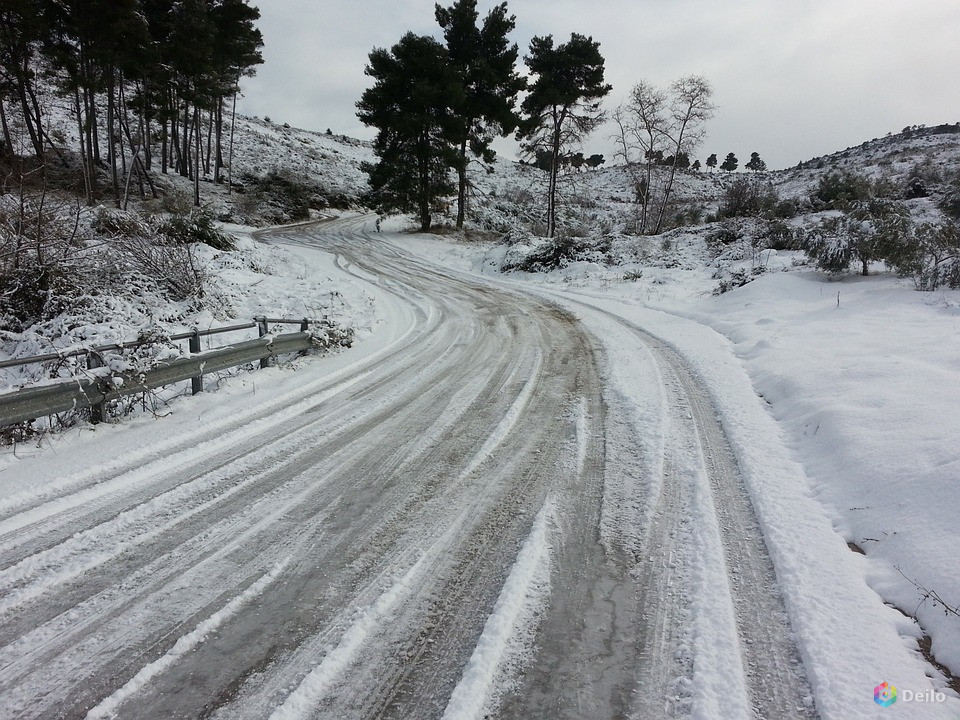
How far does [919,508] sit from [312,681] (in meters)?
4.22

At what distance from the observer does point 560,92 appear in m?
25.8

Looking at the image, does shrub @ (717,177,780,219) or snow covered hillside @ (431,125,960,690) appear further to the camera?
shrub @ (717,177,780,219)

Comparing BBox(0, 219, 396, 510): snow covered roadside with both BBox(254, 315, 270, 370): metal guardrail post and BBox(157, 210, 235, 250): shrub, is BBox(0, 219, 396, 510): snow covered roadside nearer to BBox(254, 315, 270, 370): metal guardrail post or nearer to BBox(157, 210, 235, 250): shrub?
BBox(254, 315, 270, 370): metal guardrail post

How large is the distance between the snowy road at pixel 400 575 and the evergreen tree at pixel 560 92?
966 inches

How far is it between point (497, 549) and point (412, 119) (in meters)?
27.8

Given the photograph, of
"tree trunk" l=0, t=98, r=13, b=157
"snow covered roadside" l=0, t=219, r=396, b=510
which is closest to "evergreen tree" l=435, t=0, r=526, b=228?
"snow covered roadside" l=0, t=219, r=396, b=510

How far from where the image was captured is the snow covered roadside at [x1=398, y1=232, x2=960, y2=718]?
2467mm

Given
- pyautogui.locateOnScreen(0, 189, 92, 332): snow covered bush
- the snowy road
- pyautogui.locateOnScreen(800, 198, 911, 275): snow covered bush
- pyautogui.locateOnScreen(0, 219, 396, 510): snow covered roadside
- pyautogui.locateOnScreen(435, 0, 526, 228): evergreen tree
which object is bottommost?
the snowy road

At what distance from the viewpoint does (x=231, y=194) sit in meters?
34.2

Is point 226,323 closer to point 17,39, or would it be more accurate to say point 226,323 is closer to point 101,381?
point 101,381

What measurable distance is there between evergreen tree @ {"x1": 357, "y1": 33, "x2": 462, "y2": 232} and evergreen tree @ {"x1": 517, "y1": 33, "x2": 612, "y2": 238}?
4455mm

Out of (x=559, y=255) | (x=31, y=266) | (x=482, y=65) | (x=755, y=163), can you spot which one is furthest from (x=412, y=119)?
(x=755, y=163)

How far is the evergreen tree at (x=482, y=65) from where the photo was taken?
2841 cm

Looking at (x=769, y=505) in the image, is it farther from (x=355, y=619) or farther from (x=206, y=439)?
(x=206, y=439)
